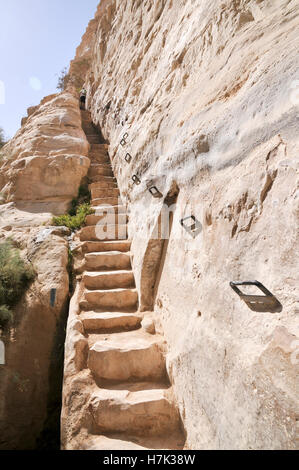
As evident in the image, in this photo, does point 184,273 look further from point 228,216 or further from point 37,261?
point 37,261

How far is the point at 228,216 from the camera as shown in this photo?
1787 millimetres

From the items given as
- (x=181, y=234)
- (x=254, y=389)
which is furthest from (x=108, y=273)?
(x=254, y=389)

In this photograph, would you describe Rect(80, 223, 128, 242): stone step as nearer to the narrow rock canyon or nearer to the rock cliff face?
the narrow rock canyon

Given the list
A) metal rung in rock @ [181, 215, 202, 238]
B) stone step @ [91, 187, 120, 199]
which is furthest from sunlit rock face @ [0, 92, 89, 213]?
metal rung in rock @ [181, 215, 202, 238]

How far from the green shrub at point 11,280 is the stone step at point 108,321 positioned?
1.00 metres

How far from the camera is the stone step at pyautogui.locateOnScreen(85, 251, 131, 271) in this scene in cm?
390

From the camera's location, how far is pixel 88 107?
Result: 1177 cm

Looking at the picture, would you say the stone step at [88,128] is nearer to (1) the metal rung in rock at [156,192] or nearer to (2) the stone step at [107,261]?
(2) the stone step at [107,261]

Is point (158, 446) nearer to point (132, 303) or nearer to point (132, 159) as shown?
point (132, 303)

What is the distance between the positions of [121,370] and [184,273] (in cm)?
125

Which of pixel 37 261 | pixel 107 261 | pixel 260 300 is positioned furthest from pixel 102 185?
pixel 260 300

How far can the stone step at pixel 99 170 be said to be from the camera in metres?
6.57

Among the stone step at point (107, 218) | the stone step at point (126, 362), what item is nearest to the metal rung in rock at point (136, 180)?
the stone step at point (107, 218)
